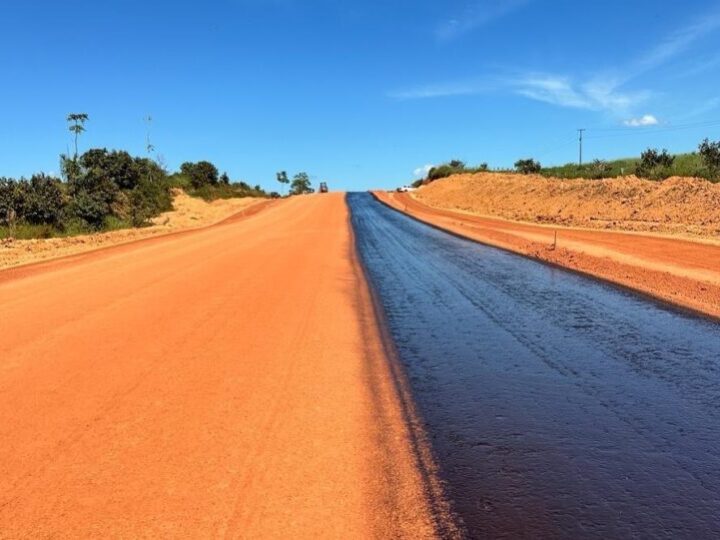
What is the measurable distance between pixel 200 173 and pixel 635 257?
5594cm

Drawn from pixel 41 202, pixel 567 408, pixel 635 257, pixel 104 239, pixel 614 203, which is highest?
pixel 41 202

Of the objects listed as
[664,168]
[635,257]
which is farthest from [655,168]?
[635,257]

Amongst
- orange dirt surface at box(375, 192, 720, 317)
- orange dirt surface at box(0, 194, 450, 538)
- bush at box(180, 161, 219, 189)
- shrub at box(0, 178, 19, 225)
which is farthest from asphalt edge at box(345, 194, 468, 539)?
bush at box(180, 161, 219, 189)

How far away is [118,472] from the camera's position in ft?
14.2

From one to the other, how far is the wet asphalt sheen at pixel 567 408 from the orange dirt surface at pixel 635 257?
992 millimetres

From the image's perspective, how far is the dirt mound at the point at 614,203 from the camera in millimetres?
26828

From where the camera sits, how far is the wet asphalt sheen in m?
3.81

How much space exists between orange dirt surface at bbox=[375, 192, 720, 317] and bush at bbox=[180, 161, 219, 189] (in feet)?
140

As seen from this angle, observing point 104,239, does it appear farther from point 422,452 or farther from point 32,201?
point 422,452

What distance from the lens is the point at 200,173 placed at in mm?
65812

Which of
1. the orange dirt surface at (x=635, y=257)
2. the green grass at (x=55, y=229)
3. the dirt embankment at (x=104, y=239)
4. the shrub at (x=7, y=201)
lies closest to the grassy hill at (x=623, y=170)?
the orange dirt surface at (x=635, y=257)

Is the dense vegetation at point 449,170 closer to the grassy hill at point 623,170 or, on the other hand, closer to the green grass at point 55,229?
the grassy hill at point 623,170

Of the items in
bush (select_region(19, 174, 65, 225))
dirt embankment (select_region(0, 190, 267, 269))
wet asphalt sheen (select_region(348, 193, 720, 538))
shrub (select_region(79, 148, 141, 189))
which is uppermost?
shrub (select_region(79, 148, 141, 189))

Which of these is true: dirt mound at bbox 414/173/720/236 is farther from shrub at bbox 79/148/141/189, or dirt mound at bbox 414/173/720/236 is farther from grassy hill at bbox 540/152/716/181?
shrub at bbox 79/148/141/189
